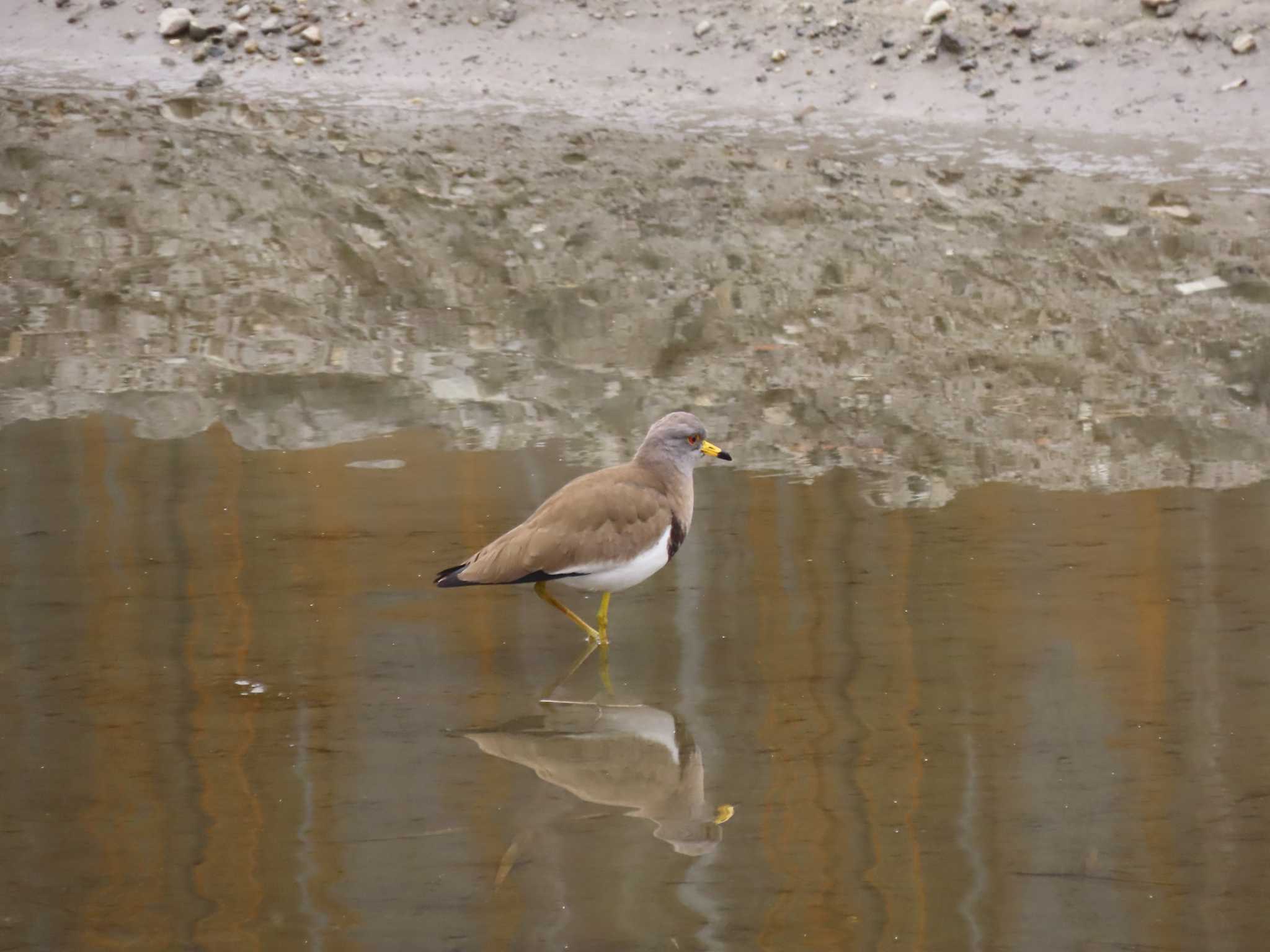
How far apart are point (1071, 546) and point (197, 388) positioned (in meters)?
4.19

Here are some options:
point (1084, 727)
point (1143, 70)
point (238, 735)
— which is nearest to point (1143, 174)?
point (1143, 70)

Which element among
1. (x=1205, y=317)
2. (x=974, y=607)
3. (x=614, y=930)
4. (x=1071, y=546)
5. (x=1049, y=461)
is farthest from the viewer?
(x=1205, y=317)

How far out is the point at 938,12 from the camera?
15.6 m

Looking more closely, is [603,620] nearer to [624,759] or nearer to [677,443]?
[677,443]

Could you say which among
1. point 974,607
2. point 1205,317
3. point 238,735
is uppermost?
point 1205,317

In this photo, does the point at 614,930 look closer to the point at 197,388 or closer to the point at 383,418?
the point at 383,418

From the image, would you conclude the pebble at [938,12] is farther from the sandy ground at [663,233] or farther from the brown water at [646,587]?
the brown water at [646,587]

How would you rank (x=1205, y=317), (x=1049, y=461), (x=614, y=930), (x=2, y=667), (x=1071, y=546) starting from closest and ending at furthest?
(x=614, y=930)
(x=2, y=667)
(x=1071, y=546)
(x=1049, y=461)
(x=1205, y=317)

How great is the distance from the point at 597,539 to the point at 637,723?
646 millimetres

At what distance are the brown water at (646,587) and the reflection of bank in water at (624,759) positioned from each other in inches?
0.6

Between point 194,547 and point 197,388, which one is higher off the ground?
point 197,388

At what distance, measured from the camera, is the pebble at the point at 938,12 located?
15.6 meters

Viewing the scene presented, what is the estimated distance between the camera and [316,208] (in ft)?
40.9

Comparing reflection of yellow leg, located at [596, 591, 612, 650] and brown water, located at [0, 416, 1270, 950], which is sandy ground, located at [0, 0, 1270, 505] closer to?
brown water, located at [0, 416, 1270, 950]
